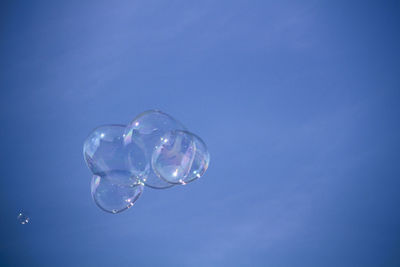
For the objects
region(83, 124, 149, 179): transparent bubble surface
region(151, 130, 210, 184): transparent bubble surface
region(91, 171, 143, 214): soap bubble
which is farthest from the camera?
region(91, 171, 143, 214): soap bubble

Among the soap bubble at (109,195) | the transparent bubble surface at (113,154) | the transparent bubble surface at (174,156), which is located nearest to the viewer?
the transparent bubble surface at (113,154)

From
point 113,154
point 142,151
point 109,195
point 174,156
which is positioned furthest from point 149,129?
point 109,195

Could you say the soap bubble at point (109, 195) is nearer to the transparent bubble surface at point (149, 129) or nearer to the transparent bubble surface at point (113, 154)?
the transparent bubble surface at point (113, 154)

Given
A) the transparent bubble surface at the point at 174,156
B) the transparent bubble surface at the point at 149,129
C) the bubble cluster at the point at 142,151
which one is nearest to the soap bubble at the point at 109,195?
the bubble cluster at the point at 142,151

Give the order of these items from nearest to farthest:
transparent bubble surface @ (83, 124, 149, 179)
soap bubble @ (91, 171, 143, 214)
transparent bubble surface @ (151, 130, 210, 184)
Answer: transparent bubble surface @ (83, 124, 149, 179) < transparent bubble surface @ (151, 130, 210, 184) < soap bubble @ (91, 171, 143, 214)

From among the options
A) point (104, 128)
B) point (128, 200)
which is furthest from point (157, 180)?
point (104, 128)

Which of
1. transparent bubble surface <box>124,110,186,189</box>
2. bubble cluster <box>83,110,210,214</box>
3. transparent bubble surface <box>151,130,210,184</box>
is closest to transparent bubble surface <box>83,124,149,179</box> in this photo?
bubble cluster <box>83,110,210,214</box>

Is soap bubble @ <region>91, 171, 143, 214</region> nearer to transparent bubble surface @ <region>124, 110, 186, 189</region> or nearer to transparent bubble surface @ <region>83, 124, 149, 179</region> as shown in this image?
transparent bubble surface @ <region>83, 124, 149, 179</region>

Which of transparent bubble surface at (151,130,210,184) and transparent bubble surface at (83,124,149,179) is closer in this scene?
transparent bubble surface at (83,124,149,179)

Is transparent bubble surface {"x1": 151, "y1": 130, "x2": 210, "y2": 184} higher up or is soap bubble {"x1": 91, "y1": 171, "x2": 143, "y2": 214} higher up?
transparent bubble surface {"x1": 151, "y1": 130, "x2": 210, "y2": 184}

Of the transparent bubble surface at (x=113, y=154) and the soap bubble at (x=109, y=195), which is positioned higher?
the transparent bubble surface at (x=113, y=154)
